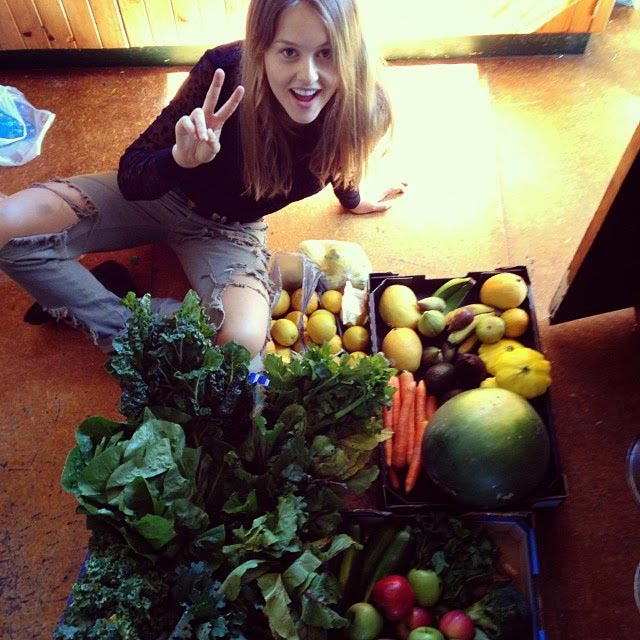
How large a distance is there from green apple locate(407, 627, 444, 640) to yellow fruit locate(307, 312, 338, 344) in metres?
0.66

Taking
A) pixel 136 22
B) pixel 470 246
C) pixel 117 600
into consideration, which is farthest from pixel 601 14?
pixel 117 600

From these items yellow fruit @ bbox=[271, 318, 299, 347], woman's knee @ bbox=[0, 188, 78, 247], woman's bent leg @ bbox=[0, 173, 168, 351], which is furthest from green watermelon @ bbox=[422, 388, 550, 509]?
woman's knee @ bbox=[0, 188, 78, 247]

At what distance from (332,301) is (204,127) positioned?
2.00 ft

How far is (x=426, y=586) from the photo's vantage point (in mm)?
1210

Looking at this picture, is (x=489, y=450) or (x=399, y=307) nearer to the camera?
(x=489, y=450)

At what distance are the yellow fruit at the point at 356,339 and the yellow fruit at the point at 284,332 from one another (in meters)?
0.12

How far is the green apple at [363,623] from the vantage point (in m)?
1.16

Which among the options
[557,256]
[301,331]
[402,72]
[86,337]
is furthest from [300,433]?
[402,72]

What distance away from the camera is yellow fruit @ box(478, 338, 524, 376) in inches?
56.6

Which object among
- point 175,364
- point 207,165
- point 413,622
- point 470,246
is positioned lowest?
point 413,622

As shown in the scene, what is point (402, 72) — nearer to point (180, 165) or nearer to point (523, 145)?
point (523, 145)

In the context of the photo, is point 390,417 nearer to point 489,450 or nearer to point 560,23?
point 489,450

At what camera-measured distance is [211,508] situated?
44.2 inches

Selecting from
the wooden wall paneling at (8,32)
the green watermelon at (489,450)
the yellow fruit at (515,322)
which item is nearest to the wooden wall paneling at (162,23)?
the wooden wall paneling at (8,32)
